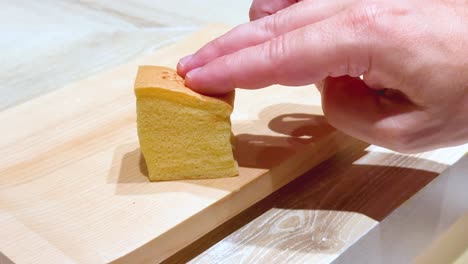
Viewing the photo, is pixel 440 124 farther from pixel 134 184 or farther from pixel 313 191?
pixel 134 184

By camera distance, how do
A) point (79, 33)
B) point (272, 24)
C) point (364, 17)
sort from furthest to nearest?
Result: point (79, 33) < point (272, 24) < point (364, 17)

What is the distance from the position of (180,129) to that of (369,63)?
0.27 meters

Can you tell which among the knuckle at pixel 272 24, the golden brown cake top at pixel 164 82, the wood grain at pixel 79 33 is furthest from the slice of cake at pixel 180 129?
the wood grain at pixel 79 33

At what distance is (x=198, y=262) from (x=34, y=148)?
1.10 ft

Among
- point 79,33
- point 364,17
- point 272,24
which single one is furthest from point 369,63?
point 79,33

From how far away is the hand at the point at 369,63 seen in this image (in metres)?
0.79

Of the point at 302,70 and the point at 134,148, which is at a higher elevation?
the point at 302,70

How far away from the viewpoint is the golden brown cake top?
85cm

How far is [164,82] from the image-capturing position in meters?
0.87

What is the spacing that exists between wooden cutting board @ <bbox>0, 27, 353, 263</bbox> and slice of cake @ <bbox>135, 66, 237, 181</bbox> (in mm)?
21

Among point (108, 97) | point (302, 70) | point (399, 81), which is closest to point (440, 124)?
point (399, 81)

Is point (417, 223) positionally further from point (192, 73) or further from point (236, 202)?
point (192, 73)

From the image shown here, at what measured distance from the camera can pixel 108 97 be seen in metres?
1.12

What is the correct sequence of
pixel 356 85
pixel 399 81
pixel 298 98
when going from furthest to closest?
pixel 298 98 < pixel 356 85 < pixel 399 81
